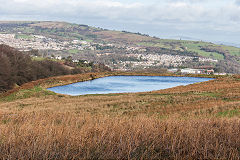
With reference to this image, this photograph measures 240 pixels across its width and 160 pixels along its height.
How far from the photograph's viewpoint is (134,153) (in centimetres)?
400

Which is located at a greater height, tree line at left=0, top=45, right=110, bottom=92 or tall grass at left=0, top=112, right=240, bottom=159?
tall grass at left=0, top=112, right=240, bottom=159

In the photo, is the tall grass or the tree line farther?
the tree line

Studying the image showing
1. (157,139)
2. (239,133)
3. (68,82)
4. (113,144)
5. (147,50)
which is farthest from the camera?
(147,50)

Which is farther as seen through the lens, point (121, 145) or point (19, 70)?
point (19, 70)

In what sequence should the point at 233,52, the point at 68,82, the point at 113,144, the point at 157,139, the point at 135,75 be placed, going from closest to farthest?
the point at 113,144 → the point at 157,139 → the point at 68,82 → the point at 135,75 → the point at 233,52

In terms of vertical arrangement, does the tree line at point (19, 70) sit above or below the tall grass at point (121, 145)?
below

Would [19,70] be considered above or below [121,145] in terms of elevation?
below

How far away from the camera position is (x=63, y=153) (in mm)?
3852

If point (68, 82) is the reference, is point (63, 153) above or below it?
above

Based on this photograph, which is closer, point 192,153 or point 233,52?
point 192,153

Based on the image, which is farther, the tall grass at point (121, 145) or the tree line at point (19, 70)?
the tree line at point (19, 70)

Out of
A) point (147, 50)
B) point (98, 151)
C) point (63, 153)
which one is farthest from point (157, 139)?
point (147, 50)

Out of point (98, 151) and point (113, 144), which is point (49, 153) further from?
point (113, 144)

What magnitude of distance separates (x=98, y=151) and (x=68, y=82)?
39560 millimetres
